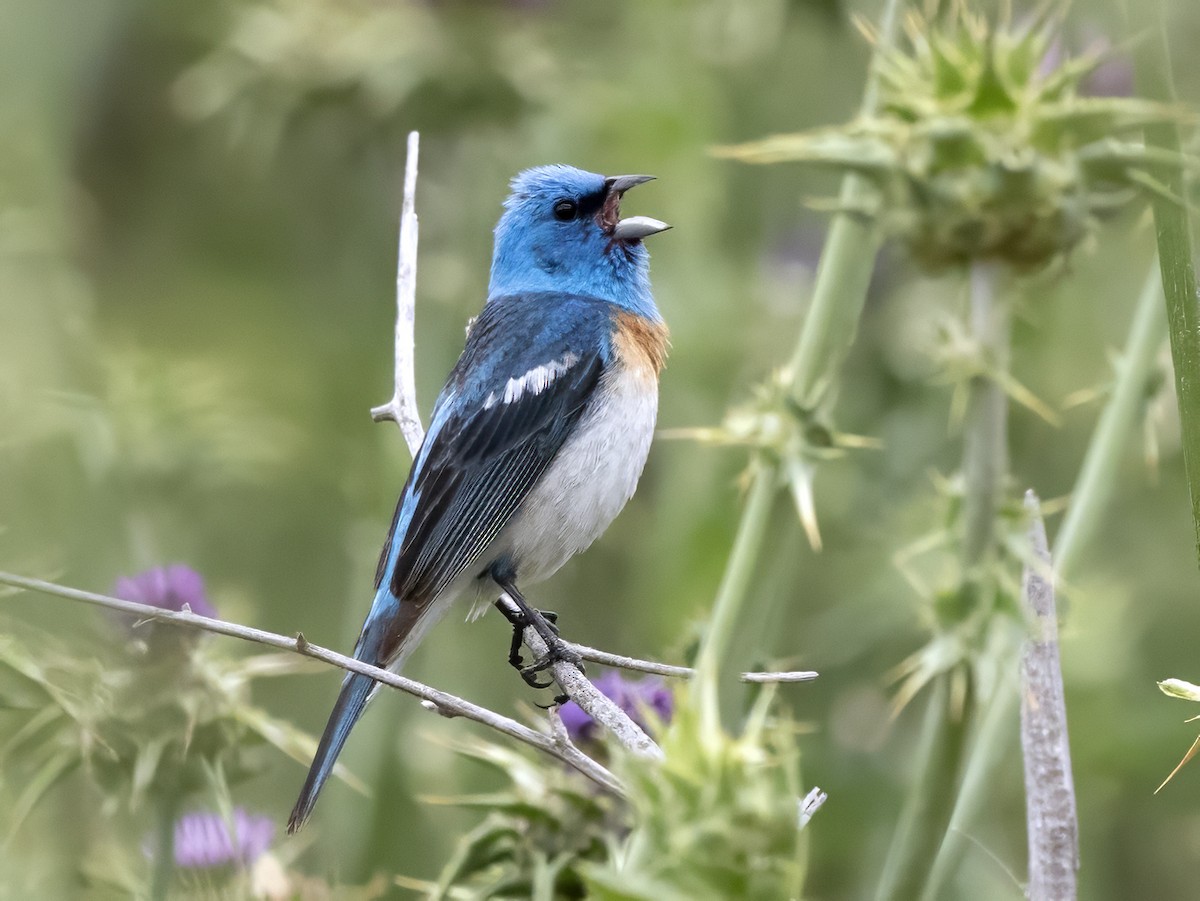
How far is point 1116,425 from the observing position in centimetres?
307

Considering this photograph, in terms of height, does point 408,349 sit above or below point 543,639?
above

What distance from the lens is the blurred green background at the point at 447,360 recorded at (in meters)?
4.42

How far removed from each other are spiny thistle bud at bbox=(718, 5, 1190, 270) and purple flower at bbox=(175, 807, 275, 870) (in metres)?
1.51

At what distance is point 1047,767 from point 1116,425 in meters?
0.96

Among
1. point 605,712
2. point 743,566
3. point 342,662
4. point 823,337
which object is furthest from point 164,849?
point 823,337

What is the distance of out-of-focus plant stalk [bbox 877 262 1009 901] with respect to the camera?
253 centimetres

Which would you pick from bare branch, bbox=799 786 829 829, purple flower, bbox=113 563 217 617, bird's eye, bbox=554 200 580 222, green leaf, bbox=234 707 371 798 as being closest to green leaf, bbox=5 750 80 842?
green leaf, bbox=234 707 371 798

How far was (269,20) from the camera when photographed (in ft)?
16.3

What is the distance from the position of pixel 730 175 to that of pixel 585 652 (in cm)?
311

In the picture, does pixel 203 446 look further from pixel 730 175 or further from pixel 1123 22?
pixel 1123 22

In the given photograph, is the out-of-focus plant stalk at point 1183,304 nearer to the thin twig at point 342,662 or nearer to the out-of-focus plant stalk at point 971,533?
the out-of-focus plant stalk at point 971,533

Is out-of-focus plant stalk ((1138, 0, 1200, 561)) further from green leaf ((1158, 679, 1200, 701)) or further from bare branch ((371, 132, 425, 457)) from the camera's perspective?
bare branch ((371, 132, 425, 457))

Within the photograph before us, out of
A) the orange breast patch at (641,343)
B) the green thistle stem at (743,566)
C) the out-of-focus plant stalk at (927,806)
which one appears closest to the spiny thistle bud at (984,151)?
the green thistle stem at (743,566)

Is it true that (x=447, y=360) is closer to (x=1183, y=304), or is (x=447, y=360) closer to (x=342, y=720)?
(x=342, y=720)
